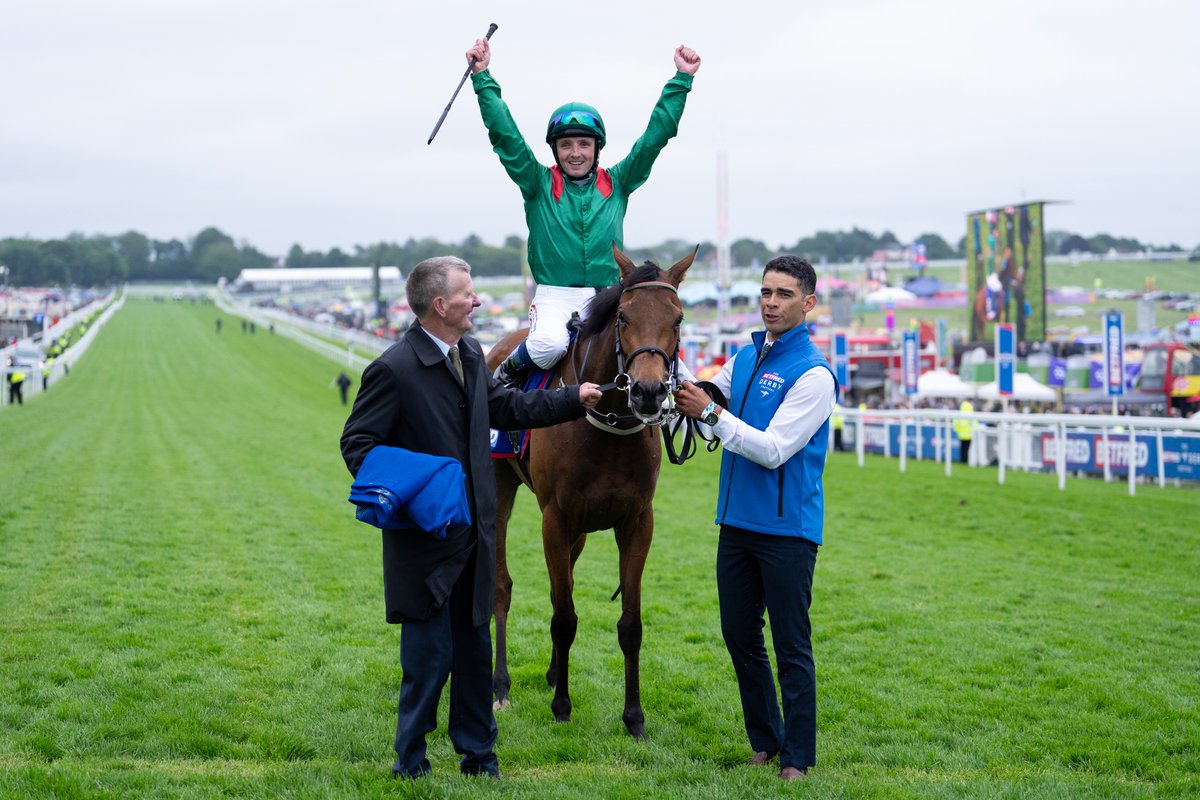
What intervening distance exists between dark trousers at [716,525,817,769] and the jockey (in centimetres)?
139

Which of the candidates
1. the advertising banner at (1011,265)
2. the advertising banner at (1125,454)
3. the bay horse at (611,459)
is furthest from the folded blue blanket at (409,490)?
the advertising banner at (1011,265)

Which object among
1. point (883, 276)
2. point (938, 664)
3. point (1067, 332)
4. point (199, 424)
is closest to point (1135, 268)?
point (883, 276)

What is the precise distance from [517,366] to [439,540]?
60.3 inches

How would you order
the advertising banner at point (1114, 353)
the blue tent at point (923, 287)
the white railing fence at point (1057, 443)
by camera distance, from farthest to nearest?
the blue tent at point (923, 287)
the advertising banner at point (1114, 353)
the white railing fence at point (1057, 443)

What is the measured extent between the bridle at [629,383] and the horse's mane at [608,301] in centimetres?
4

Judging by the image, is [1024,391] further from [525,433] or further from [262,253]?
[262,253]

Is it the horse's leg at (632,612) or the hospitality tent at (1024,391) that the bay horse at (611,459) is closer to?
the horse's leg at (632,612)

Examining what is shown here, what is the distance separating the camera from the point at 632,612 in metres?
4.68

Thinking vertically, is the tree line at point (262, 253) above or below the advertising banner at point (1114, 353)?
above

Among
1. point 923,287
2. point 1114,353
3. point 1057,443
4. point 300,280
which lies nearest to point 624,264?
point 1057,443

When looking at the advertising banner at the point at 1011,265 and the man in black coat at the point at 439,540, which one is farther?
the advertising banner at the point at 1011,265

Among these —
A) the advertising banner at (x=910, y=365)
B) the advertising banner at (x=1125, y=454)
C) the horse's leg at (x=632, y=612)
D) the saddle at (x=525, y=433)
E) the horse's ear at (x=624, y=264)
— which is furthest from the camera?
the advertising banner at (x=910, y=365)

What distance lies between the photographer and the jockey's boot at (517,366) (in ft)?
16.6

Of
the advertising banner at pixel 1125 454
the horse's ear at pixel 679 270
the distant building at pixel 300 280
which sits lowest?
the advertising banner at pixel 1125 454
